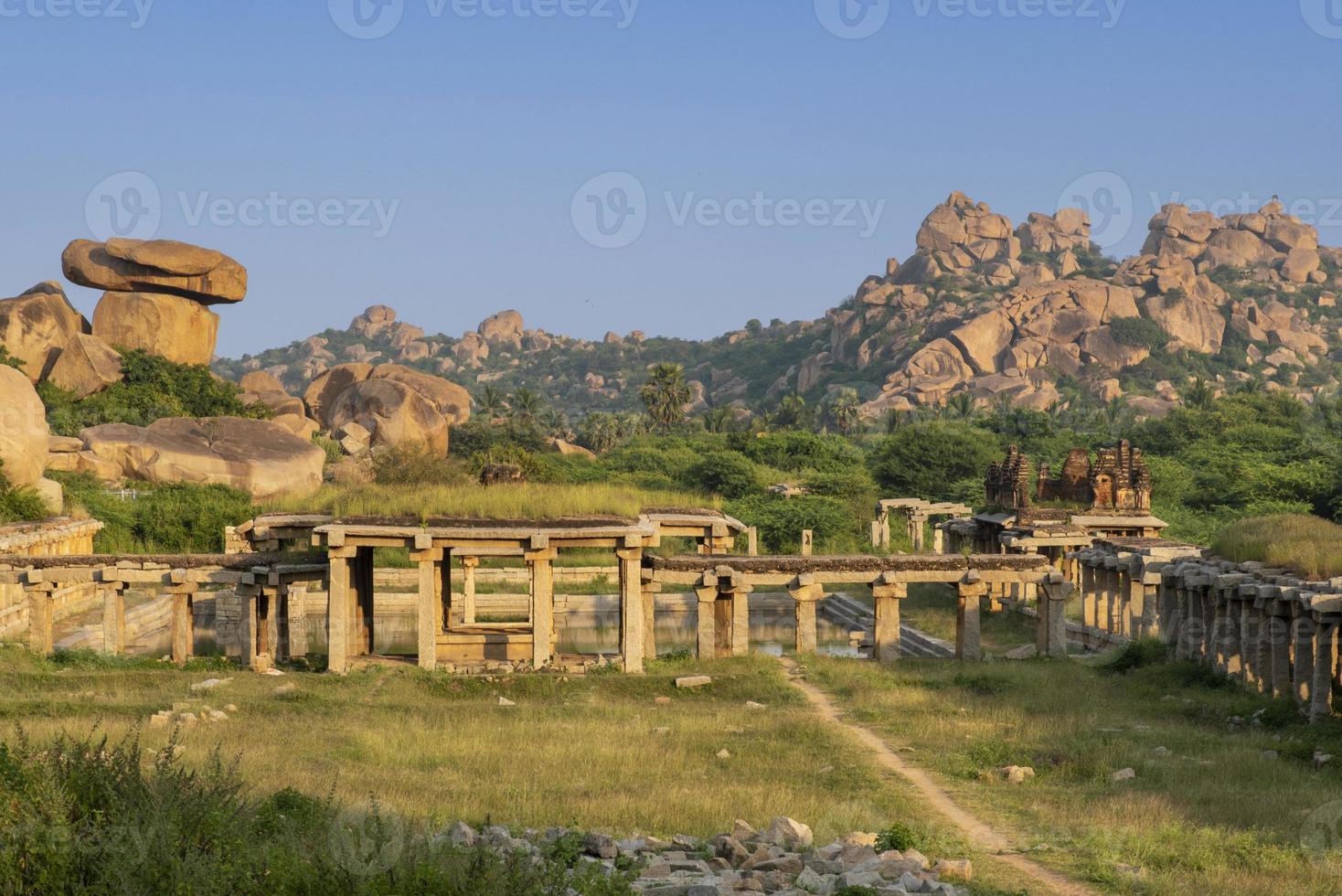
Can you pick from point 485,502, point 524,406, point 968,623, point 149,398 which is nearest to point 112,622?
point 485,502

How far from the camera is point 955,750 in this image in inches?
703

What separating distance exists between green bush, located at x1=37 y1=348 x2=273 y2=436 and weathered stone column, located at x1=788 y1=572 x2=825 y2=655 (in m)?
42.0

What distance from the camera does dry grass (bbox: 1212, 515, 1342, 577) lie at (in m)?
21.0

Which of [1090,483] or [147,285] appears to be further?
[147,285]

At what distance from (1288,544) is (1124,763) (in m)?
8.47

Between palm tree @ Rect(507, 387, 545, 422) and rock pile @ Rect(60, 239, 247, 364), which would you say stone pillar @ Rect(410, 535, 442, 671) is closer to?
rock pile @ Rect(60, 239, 247, 364)

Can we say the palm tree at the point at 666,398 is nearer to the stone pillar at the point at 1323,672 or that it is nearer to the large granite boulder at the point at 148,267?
the large granite boulder at the point at 148,267

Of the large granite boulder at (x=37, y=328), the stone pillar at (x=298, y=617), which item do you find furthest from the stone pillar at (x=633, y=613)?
the large granite boulder at (x=37, y=328)

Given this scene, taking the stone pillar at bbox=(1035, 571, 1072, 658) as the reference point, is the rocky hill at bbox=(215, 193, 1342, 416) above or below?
above

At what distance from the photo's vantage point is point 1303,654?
2003cm

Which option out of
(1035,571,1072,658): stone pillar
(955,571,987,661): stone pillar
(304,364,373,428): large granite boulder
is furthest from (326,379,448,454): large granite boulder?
(1035,571,1072,658): stone pillar

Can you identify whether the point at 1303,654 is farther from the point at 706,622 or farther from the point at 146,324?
the point at 146,324

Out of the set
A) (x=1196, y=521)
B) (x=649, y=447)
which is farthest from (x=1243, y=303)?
(x=1196, y=521)

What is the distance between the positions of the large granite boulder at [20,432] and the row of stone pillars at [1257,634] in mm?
28450
